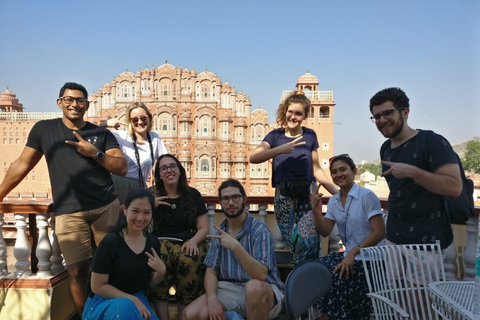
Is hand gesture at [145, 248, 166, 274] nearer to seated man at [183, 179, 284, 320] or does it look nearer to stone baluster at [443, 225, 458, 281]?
seated man at [183, 179, 284, 320]

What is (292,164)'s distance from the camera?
2.56 metres

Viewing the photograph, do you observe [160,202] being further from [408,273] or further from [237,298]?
[408,273]

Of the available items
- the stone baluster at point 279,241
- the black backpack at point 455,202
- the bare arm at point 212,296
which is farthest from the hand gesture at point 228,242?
the stone baluster at point 279,241

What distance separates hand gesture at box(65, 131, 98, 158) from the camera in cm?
219

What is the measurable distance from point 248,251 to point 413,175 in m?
1.04

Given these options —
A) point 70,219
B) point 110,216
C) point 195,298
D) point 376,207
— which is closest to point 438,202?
point 376,207

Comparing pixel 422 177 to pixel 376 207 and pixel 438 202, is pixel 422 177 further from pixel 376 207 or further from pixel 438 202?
pixel 376 207

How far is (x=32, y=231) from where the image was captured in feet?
8.51

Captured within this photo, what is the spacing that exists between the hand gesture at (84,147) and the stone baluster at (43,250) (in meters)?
0.72

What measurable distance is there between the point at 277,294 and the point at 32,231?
6.39 feet

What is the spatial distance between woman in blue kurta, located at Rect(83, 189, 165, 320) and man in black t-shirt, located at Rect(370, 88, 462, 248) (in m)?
1.41

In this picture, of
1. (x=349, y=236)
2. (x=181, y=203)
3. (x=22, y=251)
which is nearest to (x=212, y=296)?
(x=181, y=203)

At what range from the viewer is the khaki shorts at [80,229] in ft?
7.45

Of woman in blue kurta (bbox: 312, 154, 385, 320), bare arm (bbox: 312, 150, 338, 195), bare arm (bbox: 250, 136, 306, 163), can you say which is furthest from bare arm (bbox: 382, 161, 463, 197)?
bare arm (bbox: 312, 150, 338, 195)
